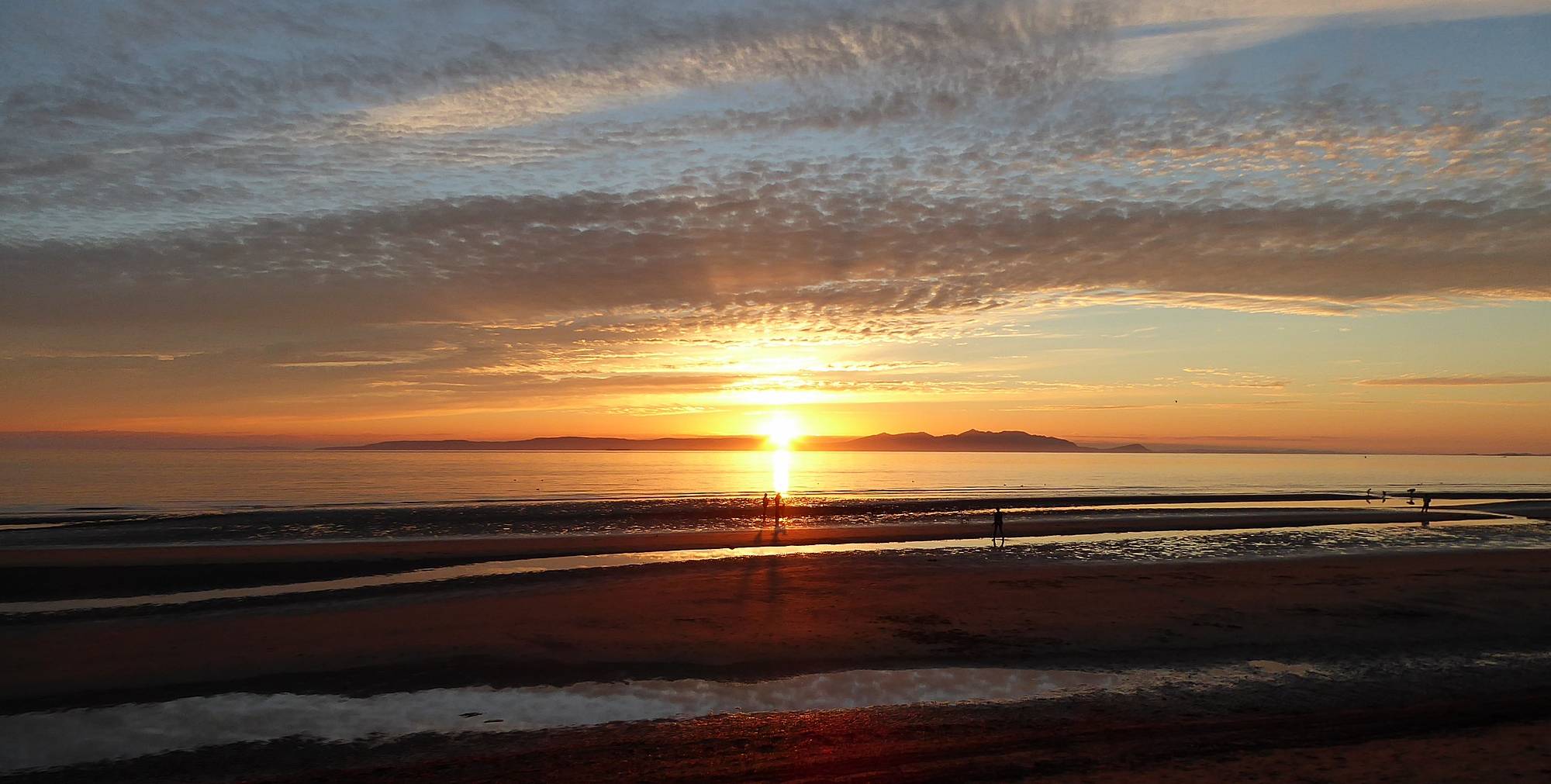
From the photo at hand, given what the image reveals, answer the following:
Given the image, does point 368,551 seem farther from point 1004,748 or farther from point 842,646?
point 1004,748

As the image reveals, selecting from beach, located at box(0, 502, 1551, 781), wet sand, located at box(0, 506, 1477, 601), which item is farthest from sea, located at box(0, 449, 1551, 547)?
beach, located at box(0, 502, 1551, 781)

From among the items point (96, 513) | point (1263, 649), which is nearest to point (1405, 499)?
point (1263, 649)

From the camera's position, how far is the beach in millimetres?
11859

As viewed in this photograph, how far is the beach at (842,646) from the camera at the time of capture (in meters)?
11.9

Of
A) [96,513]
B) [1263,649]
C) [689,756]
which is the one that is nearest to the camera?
[689,756]

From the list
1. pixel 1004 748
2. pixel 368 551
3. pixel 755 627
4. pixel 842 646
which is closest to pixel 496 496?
pixel 368 551

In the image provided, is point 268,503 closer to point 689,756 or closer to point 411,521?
point 411,521

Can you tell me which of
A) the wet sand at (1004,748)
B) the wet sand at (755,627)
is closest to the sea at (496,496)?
the wet sand at (755,627)

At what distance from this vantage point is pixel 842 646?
734 inches

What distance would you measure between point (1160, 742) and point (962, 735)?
2.73 metres

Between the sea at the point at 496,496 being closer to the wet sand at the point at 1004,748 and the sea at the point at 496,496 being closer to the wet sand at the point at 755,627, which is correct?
the wet sand at the point at 755,627

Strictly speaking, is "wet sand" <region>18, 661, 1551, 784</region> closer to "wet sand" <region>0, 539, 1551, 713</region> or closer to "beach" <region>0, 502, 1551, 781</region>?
"beach" <region>0, 502, 1551, 781</region>

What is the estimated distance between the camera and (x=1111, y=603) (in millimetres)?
23125

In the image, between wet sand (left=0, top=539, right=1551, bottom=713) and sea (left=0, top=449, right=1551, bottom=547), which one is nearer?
wet sand (left=0, top=539, right=1551, bottom=713)
